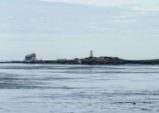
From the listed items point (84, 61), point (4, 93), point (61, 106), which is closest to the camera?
point (61, 106)

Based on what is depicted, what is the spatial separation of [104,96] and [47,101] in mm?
5229

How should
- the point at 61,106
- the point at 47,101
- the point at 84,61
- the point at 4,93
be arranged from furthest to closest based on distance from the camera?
the point at 84,61 → the point at 4,93 → the point at 47,101 → the point at 61,106

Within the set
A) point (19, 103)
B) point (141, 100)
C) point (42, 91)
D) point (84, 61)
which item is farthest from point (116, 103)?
point (84, 61)

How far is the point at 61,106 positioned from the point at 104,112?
11.2 feet

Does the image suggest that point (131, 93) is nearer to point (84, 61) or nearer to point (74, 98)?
point (74, 98)

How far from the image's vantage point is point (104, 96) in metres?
37.4

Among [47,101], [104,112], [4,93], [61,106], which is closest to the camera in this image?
[104,112]

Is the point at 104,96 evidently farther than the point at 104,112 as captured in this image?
Yes

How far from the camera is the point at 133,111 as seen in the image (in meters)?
29.1

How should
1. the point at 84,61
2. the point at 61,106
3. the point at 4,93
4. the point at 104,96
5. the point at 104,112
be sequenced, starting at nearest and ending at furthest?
1. the point at 104,112
2. the point at 61,106
3. the point at 104,96
4. the point at 4,93
5. the point at 84,61

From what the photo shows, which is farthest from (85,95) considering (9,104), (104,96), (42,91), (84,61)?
(84,61)

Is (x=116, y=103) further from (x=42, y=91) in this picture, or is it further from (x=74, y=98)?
(x=42, y=91)

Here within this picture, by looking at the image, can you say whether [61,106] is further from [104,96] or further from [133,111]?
[104,96]

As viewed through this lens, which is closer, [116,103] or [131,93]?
[116,103]
